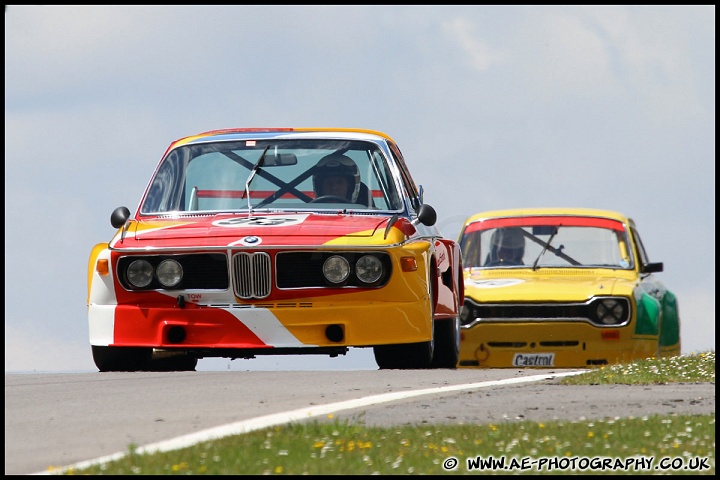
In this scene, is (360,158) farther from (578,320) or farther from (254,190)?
(578,320)

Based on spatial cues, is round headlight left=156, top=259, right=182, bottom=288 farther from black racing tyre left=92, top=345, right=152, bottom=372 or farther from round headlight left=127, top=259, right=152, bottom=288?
black racing tyre left=92, top=345, right=152, bottom=372

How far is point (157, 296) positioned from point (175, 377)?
0.71m

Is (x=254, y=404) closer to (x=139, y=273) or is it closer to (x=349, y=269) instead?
(x=349, y=269)

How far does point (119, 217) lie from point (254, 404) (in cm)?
365

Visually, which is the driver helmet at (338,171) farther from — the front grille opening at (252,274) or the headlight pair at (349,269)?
the front grille opening at (252,274)

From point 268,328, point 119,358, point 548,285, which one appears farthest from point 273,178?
point 548,285

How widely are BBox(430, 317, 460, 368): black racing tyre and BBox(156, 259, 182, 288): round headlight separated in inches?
96.0

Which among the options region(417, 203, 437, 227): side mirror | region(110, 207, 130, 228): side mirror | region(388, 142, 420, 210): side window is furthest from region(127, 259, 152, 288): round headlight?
region(388, 142, 420, 210): side window

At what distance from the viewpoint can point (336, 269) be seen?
450 inches

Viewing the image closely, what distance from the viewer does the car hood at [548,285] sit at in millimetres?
15617

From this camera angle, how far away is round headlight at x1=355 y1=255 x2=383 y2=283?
37.5 feet

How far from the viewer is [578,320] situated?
15.5 m

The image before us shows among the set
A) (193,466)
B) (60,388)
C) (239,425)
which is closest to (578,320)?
(60,388)

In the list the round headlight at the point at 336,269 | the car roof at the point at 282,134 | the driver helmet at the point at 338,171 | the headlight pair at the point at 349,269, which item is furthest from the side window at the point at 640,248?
the round headlight at the point at 336,269
